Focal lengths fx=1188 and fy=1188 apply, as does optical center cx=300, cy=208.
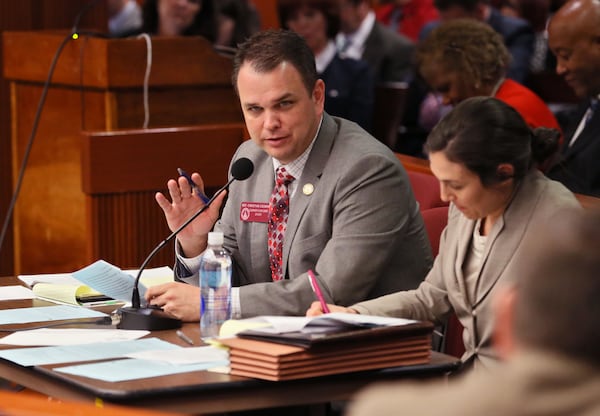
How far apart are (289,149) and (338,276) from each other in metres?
0.47

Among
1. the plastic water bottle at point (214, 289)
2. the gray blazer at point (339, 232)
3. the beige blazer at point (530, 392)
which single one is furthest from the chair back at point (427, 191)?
the beige blazer at point (530, 392)

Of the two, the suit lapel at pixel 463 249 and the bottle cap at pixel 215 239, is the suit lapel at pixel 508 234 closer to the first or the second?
the suit lapel at pixel 463 249

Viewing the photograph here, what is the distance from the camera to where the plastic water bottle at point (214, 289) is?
3.11 metres

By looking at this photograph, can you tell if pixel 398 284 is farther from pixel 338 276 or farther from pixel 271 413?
pixel 271 413

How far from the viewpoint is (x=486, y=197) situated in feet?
9.89

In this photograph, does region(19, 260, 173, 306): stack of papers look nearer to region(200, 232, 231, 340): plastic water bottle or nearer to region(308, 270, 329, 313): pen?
region(200, 232, 231, 340): plastic water bottle

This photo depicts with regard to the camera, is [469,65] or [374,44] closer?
[469,65]

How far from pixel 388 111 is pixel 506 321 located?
5.83 meters

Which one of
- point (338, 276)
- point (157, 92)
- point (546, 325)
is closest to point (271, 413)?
point (338, 276)

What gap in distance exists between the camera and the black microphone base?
10.2 feet

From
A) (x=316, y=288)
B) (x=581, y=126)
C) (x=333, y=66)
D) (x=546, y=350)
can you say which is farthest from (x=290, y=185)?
(x=333, y=66)

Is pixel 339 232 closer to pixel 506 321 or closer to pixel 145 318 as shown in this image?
pixel 145 318

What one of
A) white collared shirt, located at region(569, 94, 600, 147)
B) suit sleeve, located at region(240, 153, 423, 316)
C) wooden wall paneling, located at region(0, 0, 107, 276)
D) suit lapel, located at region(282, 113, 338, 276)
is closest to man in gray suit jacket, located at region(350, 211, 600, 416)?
suit sleeve, located at region(240, 153, 423, 316)

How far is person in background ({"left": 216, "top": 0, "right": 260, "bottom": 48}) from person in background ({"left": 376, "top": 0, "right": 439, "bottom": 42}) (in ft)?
9.53
